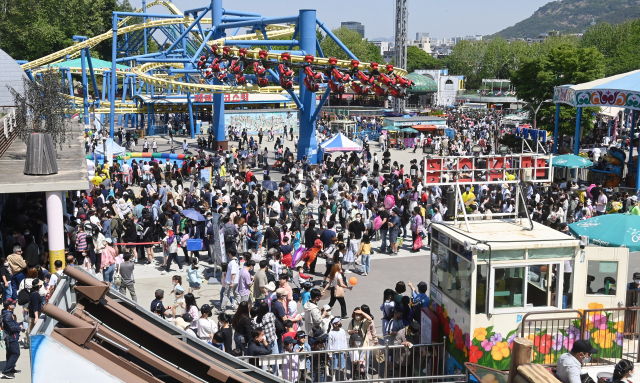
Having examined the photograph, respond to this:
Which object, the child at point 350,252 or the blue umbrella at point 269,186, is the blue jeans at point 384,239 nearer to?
the child at point 350,252

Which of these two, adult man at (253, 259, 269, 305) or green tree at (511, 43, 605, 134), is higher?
green tree at (511, 43, 605, 134)

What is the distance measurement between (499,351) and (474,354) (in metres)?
0.37

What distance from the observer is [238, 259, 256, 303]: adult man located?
1231 cm

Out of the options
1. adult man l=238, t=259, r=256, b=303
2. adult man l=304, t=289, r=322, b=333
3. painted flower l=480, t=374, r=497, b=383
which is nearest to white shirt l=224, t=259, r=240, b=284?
adult man l=238, t=259, r=256, b=303

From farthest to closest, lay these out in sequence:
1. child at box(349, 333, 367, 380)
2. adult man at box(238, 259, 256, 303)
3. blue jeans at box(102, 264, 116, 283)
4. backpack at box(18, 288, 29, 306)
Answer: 1. blue jeans at box(102, 264, 116, 283)
2. adult man at box(238, 259, 256, 303)
3. backpack at box(18, 288, 29, 306)
4. child at box(349, 333, 367, 380)

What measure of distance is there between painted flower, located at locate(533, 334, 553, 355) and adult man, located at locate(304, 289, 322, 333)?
3750 mm

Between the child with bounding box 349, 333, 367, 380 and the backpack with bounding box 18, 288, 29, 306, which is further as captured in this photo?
the backpack with bounding box 18, 288, 29, 306

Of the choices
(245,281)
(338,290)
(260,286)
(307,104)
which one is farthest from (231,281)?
(307,104)

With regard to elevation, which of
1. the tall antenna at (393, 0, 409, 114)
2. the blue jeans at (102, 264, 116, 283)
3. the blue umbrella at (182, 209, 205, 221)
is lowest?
the blue jeans at (102, 264, 116, 283)

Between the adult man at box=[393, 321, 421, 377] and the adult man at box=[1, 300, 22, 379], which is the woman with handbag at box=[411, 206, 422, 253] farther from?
the adult man at box=[1, 300, 22, 379]

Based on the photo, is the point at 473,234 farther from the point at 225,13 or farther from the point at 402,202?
the point at 225,13

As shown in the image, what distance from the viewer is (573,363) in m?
7.29

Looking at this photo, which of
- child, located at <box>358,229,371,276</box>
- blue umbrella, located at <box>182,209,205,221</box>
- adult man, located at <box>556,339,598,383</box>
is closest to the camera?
adult man, located at <box>556,339,598,383</box>

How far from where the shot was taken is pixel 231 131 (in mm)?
48750
